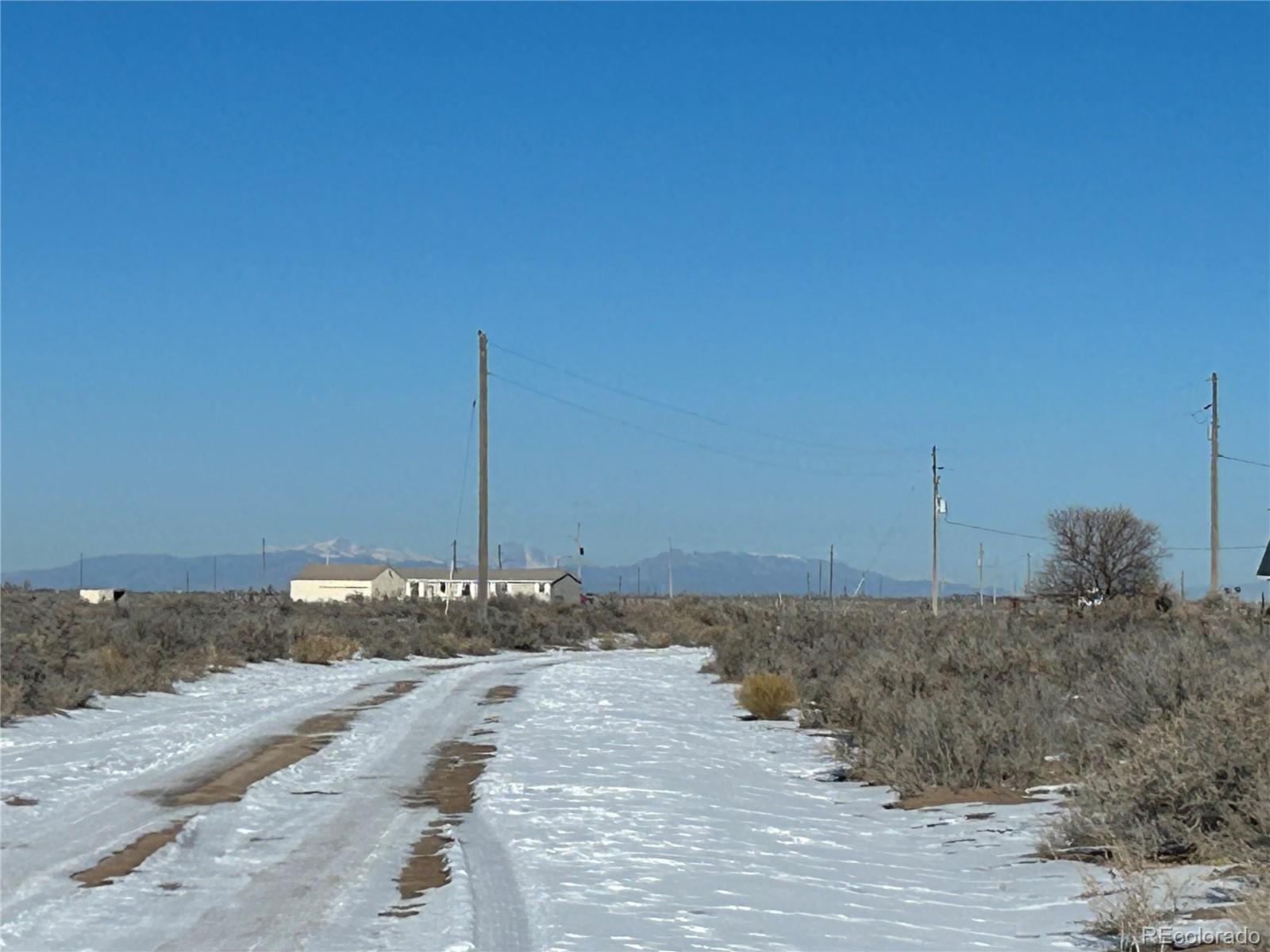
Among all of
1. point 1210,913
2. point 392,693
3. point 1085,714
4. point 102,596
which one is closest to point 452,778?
point 1085,714

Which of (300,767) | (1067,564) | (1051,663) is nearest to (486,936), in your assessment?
(300,767)

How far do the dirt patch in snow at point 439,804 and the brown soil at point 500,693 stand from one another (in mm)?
5214

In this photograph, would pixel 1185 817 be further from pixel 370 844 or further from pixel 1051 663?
pixel 1051 663

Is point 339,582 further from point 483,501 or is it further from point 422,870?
point 422,870

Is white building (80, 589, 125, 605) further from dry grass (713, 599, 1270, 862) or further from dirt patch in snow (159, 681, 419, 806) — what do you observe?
dry grass (713, 599, 1270, 862)

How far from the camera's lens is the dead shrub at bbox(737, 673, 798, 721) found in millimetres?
19594

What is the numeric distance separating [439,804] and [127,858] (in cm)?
293

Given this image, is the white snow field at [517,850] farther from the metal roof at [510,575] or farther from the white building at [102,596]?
the metal roof at [510,575]

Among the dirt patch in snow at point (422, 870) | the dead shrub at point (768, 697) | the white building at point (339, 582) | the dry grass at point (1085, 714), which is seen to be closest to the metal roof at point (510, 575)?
the white building at point (339, 582)

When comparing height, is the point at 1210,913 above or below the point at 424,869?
above

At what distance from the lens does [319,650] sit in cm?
3028

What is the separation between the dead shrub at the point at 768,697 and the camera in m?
19.6

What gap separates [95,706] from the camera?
18281 millimetres

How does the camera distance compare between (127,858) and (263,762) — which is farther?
(263,762)
